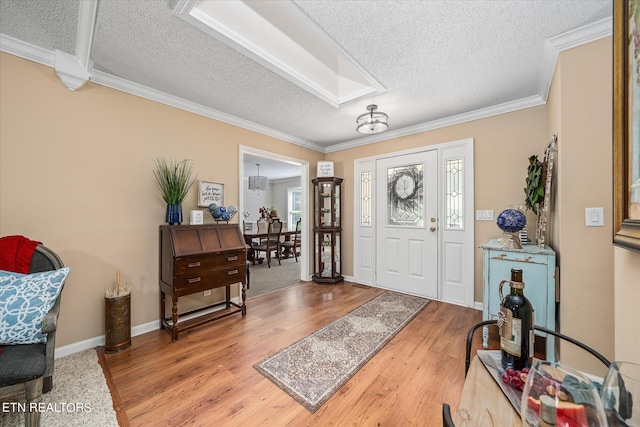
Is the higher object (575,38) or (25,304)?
(575,38)

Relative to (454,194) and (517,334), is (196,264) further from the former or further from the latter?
(454,194)

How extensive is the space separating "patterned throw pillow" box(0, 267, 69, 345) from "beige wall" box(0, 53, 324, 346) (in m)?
0.64

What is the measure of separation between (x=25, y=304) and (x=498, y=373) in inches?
94.2

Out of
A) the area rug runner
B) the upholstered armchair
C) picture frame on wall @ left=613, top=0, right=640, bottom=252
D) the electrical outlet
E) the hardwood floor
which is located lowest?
the hardwood floor

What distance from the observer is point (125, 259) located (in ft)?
8.22

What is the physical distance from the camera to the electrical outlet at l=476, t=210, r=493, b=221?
10.3ft

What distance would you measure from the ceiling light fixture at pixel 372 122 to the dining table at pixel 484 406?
2608 millimetres

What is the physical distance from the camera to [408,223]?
12.7 ft

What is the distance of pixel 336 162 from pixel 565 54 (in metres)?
3.19

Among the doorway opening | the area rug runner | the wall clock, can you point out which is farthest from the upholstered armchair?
the wall clock

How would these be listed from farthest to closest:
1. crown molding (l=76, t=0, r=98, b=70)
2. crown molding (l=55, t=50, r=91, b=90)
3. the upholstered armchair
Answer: crown molding (l=55, t=50, r=91, b=90) → crown molding (l=76, t=0, r=98, b=70) → the upholstered armchair

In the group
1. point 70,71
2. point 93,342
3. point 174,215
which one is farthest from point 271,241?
point 70,71

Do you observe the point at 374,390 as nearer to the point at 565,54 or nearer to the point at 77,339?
the point at 77,339

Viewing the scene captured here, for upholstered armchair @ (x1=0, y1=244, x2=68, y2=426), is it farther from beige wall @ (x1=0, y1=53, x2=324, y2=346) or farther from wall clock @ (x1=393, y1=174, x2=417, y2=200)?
wall clock @ (x1=393, y1=174, x2=417, y2=200)
